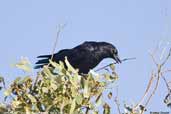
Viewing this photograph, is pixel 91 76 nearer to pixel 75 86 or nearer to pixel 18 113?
pixel 75 86

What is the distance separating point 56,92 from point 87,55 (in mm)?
3908

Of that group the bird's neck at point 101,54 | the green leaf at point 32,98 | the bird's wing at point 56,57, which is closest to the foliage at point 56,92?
the green leaf at point 32,98

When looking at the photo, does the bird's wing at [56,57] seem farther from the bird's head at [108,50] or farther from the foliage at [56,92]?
the foliage at [56,92]

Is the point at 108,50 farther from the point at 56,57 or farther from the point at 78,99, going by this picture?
the point at 78,99

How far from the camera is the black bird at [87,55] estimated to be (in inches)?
283

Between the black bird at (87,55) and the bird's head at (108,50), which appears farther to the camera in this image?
the bird's head at (108,50)

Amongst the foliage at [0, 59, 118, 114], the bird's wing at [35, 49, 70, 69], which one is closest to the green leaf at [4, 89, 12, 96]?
the foliage at [0, 59, 118, 114]

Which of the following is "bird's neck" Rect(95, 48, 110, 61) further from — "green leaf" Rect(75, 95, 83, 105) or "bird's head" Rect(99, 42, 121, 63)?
"green leaf" Rect(75, 95, 83, 105)

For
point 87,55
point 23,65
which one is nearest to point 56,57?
point 87,55

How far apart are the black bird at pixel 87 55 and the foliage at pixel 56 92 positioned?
3134 millimetres

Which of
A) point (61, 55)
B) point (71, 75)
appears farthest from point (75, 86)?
point (61, 55)

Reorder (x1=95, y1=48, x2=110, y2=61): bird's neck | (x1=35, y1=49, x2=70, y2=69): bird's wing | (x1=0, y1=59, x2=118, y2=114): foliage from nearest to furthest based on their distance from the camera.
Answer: (x1=0, y1=59, x2=118, y2=114): foliage, (x1=35, y1=49, x2=70, y2=69): bird's wing, (x1=95, y1=48, x2=110, y2=61): bird's neck

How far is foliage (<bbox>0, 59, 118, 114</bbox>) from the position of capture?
347cm

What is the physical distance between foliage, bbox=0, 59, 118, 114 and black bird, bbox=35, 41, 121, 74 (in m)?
3.13
